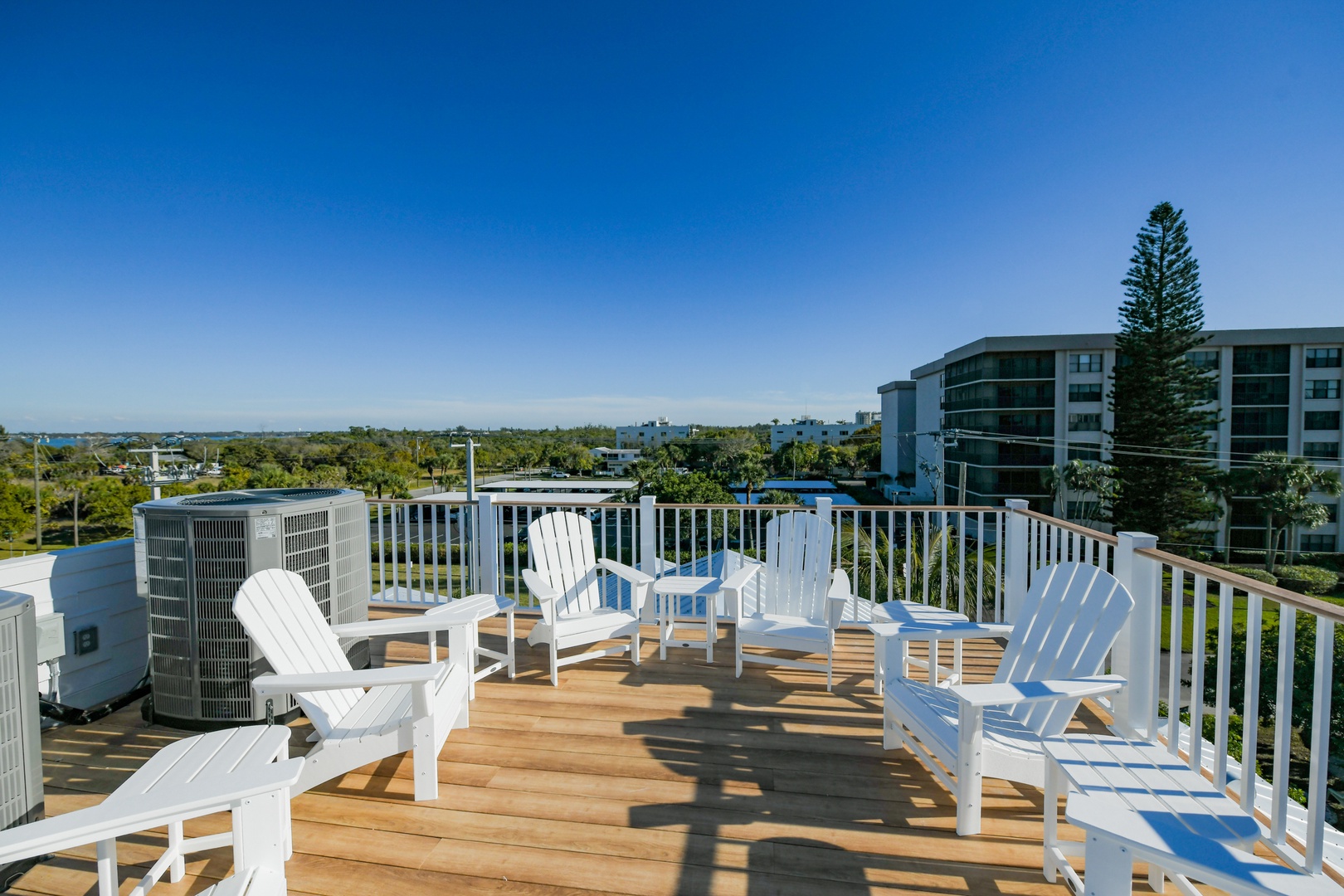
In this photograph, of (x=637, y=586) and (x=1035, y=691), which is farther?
(x=637, y=586)

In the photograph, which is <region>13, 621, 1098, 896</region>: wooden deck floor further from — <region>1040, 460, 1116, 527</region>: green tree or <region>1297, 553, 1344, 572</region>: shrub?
<region>1297, 553, 1344, 572</region>: shrub

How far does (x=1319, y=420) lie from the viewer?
90.8ft

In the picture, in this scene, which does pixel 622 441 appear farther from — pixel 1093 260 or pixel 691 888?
pixel 691 888

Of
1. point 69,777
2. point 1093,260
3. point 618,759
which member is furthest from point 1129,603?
point 1093,260

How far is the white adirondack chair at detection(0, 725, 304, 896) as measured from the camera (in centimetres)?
116

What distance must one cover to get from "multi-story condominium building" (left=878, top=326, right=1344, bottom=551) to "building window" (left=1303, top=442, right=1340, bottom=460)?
0.04 metres

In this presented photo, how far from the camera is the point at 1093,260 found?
2045cm

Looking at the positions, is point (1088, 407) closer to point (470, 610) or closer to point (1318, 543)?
point (1318, 543)

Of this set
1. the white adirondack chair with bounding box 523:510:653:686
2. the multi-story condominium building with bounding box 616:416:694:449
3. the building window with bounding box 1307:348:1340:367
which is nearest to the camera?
the white adirondack chair with bounding box 523:510:653:686

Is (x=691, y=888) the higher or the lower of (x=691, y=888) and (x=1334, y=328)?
the lower

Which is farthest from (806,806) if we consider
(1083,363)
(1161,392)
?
(1083,363)

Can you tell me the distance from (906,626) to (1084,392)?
3495cm

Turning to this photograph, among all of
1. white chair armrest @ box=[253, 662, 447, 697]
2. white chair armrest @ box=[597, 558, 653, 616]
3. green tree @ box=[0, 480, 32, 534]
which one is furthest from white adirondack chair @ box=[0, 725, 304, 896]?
green tree @ box=[0, 480, 32, 534]

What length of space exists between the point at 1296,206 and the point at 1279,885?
74.6ft
